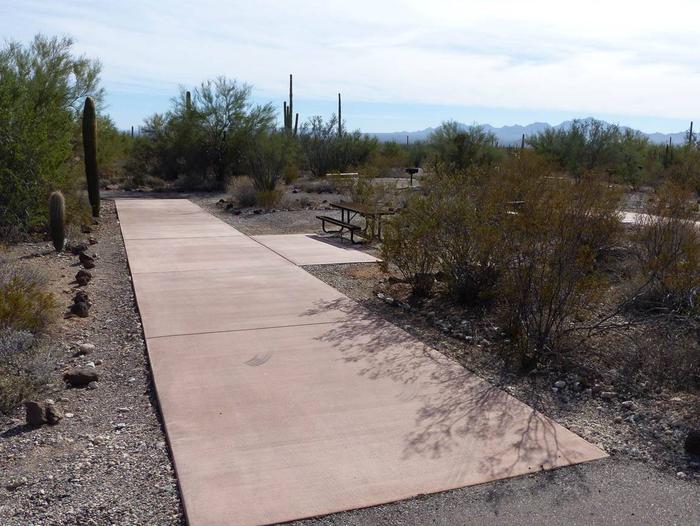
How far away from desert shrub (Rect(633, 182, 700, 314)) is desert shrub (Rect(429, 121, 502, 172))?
946 inches

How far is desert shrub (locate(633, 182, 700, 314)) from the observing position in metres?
7.79

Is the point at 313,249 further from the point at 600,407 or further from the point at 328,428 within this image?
the point at 328,428

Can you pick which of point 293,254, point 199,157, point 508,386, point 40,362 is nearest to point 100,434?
point 40,362

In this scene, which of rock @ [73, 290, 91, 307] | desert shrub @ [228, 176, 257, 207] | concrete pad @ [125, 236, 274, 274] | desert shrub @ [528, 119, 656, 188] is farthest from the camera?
desert shrub @ [528, 119, 656, 188]

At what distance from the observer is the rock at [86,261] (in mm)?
11570

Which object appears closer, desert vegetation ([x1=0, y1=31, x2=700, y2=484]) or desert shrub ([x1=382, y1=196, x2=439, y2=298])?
desert vegetation ([x1=0, y1=31, x2=700, y2=484])

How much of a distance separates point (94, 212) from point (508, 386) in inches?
626

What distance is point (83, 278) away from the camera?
10273 millimetres

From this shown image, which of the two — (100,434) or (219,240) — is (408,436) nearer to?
(100,434)

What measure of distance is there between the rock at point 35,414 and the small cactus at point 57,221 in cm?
863

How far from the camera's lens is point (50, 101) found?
19.3 m

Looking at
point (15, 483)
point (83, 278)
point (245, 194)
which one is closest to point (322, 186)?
point (245, 194)

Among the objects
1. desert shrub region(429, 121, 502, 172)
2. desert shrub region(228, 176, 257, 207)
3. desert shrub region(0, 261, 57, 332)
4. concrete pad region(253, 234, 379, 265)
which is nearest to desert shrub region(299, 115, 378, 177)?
desert shrub region(429, 121, 502, 172)

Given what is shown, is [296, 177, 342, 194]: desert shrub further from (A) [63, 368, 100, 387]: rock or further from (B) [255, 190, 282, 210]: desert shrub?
(A) [63, 368, 100, 387]: rock
